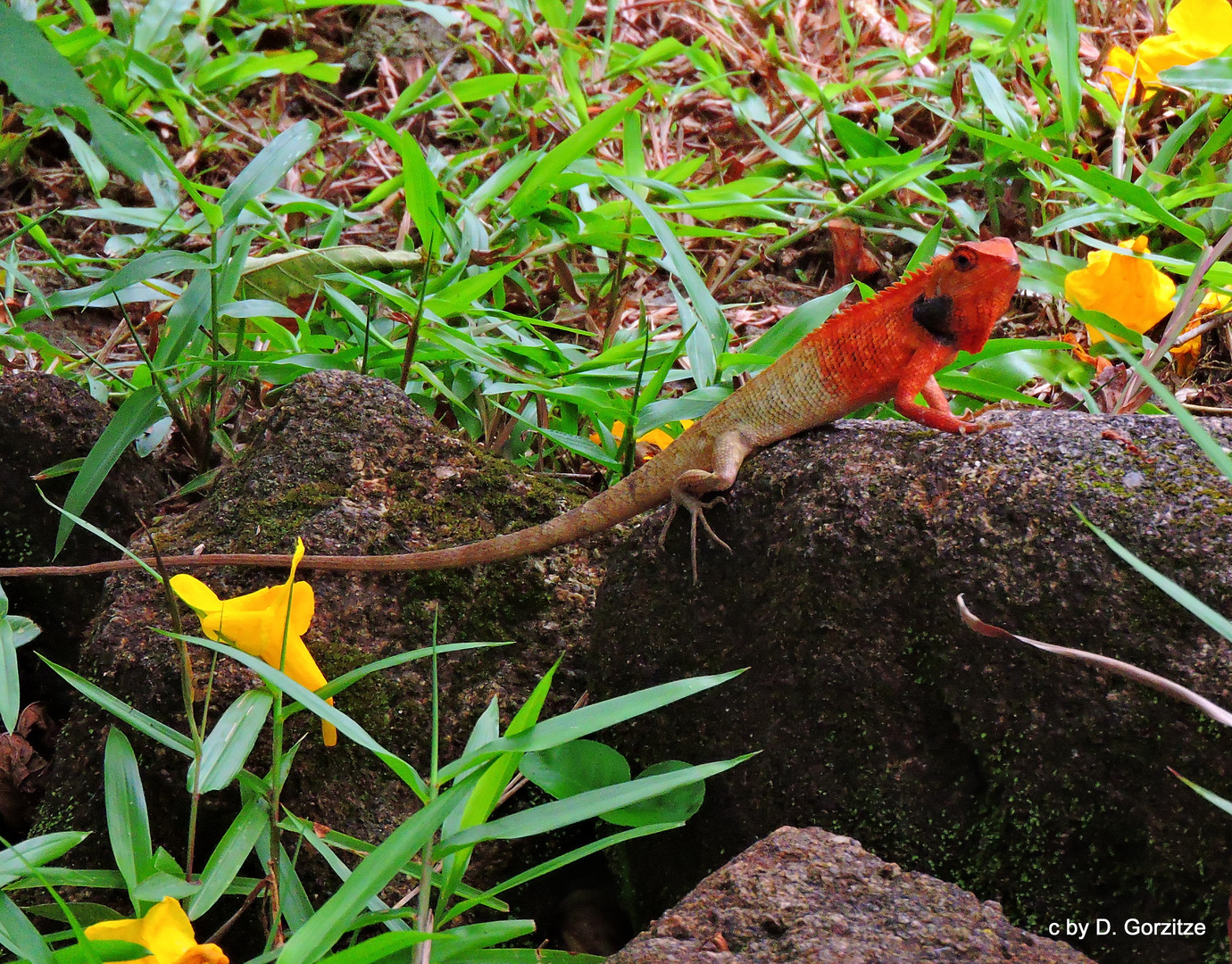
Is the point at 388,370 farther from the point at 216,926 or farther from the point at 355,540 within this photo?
the point at 216,926

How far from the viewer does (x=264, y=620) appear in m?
2.10

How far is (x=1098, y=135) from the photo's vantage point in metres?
4.47

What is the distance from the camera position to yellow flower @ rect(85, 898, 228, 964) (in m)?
1.66

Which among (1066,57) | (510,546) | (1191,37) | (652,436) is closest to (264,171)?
(652,436)

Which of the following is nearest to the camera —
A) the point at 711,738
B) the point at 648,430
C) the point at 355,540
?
the point at 711,738

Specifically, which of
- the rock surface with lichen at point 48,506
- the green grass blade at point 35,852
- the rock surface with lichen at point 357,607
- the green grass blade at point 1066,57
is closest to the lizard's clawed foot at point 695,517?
the rock surface with lichen at point 357,607

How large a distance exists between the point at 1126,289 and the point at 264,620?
272cm

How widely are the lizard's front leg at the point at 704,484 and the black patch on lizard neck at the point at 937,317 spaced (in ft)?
2.09

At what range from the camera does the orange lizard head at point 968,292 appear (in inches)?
110

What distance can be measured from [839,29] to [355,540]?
4254 millimetres

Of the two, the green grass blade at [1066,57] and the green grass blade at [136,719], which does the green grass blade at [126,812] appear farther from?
the green grass blade at [1066,57]

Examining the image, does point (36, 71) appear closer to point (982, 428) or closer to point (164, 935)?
point (164, 935)

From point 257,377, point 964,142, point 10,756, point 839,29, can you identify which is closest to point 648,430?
point 257,377

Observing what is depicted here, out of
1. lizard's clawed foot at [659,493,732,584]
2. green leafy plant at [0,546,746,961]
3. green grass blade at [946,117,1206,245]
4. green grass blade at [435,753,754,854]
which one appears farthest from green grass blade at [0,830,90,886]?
→ green grass blade at [946,117,1206,245]
